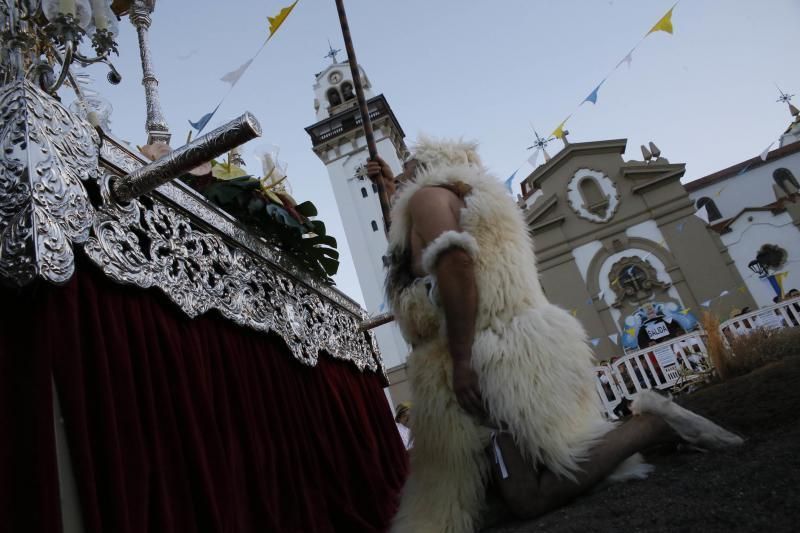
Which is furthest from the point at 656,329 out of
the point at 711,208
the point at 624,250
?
the point at 711,208

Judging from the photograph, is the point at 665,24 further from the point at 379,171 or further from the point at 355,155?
the point at 355,155

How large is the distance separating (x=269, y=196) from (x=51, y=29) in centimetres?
86

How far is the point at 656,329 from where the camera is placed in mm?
15773

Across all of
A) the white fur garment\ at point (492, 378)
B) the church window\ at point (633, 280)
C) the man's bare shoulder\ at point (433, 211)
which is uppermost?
the church window\ at point (633, 280)

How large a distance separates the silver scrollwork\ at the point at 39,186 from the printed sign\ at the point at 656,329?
17.3 metres

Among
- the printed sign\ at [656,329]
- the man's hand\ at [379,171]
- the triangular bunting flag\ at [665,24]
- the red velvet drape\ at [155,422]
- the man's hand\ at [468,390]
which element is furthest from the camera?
the printed sign\ at [656,329]

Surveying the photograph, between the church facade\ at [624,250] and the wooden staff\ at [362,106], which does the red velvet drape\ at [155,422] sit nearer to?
the wooden staff\ at [362,106]

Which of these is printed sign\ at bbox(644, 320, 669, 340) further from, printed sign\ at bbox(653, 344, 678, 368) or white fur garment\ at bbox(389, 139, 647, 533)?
white fur garment\ at bbox(389, 139, 647, 533)

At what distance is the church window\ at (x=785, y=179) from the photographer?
20.5 metres

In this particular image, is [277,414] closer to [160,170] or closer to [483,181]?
[160,170]

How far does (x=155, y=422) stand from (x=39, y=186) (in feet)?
1.75

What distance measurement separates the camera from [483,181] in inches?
61.4

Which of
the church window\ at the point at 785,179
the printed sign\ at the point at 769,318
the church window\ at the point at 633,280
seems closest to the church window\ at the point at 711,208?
the church window\ at the point at 785,179

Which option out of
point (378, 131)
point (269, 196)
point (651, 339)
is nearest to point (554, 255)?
point (651, 339)
